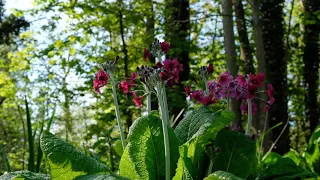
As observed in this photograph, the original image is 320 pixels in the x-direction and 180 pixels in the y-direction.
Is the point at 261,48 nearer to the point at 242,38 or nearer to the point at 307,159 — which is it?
the point at 242,38

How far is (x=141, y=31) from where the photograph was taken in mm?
10164

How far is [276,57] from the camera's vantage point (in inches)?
329

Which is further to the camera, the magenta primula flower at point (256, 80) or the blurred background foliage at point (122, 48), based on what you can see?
the blurred background foliage at point (122, 48)

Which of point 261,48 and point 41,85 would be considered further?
point 41,85

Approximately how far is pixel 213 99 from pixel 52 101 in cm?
926

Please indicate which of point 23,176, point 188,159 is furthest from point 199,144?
point 23,176

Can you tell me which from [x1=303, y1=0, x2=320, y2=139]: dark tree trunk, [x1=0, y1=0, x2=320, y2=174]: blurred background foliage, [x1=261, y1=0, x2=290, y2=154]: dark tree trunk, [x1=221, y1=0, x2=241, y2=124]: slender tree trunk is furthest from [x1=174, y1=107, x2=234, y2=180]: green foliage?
[x1=303, y1=0, x2=320, y2=139]: dark tree trunk

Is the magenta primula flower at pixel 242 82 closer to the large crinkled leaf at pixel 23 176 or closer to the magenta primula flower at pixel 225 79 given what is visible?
the magenta primula flower at pixel 225 79

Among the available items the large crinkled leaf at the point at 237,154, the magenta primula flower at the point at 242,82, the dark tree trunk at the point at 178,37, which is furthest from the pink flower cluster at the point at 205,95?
the dark tree trunk at the point at 178,37

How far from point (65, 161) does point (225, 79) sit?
81cm

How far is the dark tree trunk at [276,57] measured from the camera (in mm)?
8031

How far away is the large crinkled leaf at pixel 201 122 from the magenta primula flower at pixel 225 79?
0.59 feet

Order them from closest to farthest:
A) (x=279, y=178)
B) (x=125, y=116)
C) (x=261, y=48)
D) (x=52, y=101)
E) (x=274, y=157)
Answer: (x=279, y=178) → (x=274, y=157) → (x=261, y=48) → (x=125, y=116) → (x=52, y=101)

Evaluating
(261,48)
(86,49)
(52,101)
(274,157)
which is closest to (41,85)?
(52,101)
